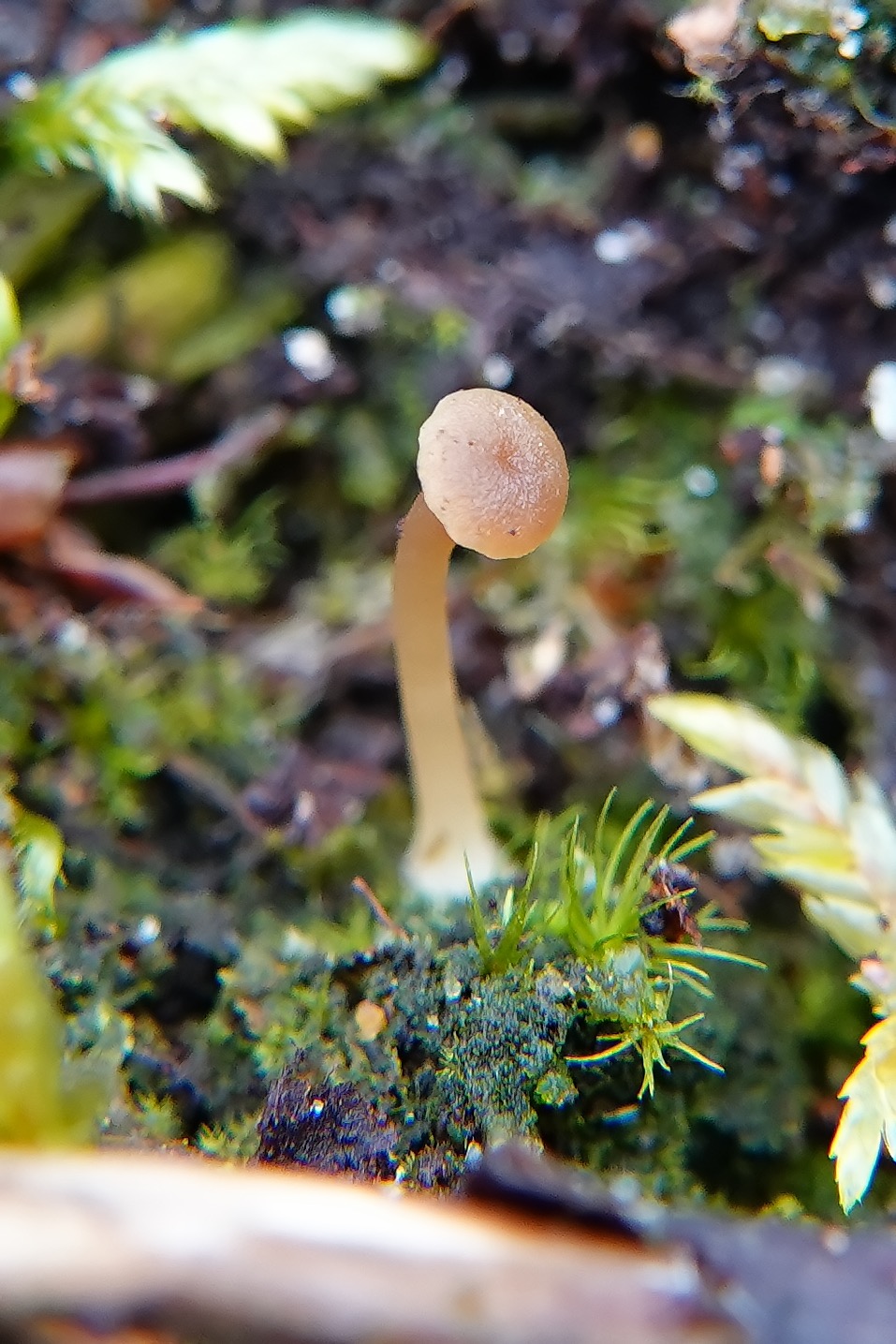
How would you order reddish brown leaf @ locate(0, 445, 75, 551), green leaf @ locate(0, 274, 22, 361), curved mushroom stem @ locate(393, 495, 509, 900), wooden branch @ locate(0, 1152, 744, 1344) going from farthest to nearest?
reddish brown leaf @ locate(0, 445, 75, 551) → green leaf @ locate(0, 274, 22, 361) → curved mushroom stem @ locate(393, 495, 509, 900) → wooden branch @ locate(0, 1152, 744, 1344)

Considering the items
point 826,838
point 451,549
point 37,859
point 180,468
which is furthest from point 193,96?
point 826,838

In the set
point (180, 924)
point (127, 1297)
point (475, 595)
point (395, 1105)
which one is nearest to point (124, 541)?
point (475, 595)

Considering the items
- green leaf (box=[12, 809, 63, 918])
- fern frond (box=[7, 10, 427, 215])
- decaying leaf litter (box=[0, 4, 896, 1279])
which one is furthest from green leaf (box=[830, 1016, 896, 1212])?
fern frond (box=[7, 10, 427, 215])

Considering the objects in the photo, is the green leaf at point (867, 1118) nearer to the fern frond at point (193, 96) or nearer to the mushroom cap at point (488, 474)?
the mushroom cap at point (488, 474)

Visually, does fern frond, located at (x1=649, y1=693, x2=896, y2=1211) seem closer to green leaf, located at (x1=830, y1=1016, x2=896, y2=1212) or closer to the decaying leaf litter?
green leaf, located at (x1=830, y1=1016, x2=896, y2=1212)

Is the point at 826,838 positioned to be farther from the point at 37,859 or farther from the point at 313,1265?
the point at 37,859

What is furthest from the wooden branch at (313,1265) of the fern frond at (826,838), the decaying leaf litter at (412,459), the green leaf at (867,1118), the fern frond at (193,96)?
the fern frond at (193,96)
